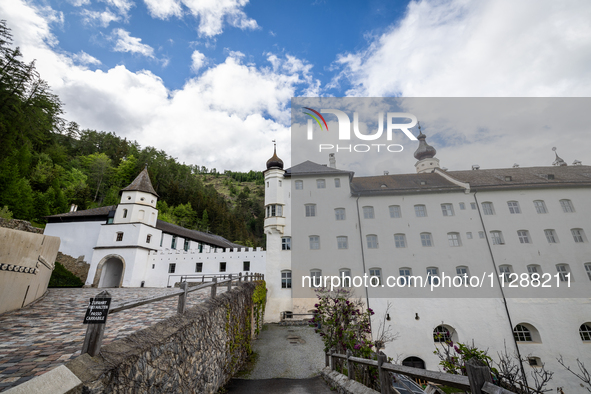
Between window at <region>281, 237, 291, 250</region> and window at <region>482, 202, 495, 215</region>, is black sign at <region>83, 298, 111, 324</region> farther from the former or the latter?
window at <region>482, 202, 495, 215</region>

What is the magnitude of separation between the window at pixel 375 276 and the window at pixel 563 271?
12.8 meters

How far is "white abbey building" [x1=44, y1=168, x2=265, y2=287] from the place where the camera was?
74.1 ft

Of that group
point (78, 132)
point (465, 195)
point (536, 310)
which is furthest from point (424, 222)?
point (78, 132)

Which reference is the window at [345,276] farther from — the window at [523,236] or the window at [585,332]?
the window at [585,332]

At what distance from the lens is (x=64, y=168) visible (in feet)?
111

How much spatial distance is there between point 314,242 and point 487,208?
13.8 m

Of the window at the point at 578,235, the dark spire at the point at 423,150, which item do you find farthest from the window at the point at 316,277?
the dark spire at the point at 423,150

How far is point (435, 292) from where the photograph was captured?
60.6 feet

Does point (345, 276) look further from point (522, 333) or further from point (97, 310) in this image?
point (97, 310)

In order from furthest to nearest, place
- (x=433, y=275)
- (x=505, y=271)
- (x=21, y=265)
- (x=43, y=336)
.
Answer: (x=505, y=271) → (x=433, y=275) → (x=21, y=265) → (x=43, y=336)

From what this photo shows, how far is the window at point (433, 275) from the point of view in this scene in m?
18.7

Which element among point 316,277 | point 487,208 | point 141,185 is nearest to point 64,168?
point 141,185

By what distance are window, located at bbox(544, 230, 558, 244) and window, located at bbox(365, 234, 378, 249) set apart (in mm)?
12772

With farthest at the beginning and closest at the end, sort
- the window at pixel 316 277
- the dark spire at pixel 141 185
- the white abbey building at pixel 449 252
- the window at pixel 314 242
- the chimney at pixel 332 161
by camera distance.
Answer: the chimney at pixel 332 161 < the dark spire at pixel 141 185 < the window at pixel 314 242 < the window at pixel 316 277 < the white abbey building at pixel 449 252
